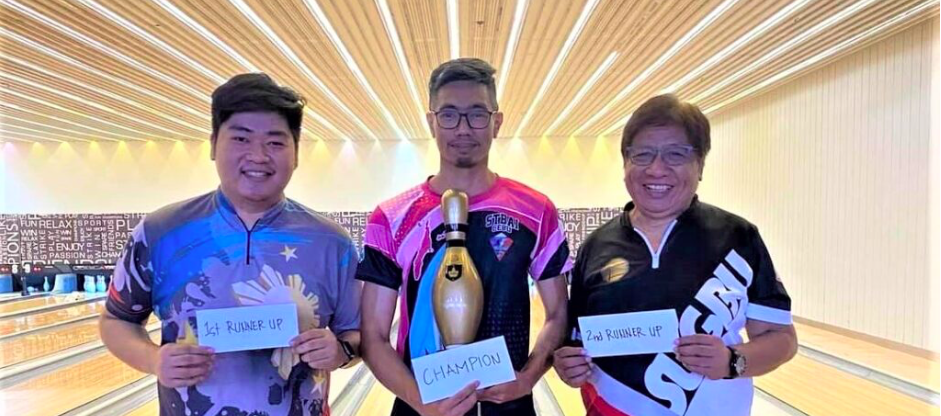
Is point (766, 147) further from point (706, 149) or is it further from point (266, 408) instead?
point (266, 408)

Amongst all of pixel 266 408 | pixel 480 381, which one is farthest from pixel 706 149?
pixel 266 408

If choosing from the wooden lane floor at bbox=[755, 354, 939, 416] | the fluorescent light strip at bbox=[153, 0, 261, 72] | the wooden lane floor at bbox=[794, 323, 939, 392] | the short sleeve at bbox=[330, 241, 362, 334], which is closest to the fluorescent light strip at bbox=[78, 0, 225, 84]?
the fluorescent light strip at bbox=[153, 0, 261, 72]

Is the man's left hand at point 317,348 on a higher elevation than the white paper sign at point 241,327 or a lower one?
lower

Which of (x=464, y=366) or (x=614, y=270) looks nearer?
(x=464, y=366)

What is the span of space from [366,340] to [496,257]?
0.32 meters

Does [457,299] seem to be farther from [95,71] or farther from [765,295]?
[95,71]

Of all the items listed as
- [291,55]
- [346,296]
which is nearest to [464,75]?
[346,296]

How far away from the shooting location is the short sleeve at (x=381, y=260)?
1.20 meters

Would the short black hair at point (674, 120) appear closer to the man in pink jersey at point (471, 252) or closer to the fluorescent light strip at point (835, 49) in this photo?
the man in pink jersey at point (471, 252)

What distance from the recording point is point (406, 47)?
16.8 ft

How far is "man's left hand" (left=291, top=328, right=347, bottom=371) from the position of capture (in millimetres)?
1077

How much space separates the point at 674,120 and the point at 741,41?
176 inches

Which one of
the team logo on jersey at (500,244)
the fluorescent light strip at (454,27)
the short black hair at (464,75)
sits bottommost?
the team logo on jersey at (500,244)

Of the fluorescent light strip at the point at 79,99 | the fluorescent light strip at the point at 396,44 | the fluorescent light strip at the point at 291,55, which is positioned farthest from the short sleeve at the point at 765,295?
the fluorescent light strip at the point at 79,99
